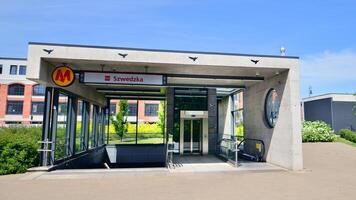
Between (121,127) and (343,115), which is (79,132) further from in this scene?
(343,115)

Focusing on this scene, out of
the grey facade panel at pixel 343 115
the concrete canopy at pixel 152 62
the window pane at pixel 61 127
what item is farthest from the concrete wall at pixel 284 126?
the grey facade panel at pixel 343 115

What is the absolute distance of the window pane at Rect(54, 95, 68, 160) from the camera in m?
11.1

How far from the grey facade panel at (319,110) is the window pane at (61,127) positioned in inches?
1136

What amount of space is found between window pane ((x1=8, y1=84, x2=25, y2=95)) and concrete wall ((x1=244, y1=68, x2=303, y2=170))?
149 ft

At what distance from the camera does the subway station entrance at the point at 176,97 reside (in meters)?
9.97

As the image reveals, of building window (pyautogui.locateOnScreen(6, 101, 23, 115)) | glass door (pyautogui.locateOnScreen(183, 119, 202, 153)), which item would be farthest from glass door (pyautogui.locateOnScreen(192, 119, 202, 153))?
building window (pyautogui.locateOnScreen(6, 101, 23, 115))

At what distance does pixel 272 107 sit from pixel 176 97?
21.7 feet

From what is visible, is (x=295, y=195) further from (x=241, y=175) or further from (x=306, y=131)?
(x=306, y=131)

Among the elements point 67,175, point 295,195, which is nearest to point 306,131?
point 295,195

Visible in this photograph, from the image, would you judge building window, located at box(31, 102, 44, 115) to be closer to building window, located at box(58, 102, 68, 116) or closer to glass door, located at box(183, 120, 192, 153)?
glass door, located at box(183, 120, 192, 153)

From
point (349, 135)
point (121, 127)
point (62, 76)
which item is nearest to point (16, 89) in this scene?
point (121, 127)

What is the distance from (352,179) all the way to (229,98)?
10572 millimetres

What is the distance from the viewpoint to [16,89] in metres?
45.9

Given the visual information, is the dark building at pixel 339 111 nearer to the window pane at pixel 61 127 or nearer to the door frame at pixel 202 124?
the door frame at pixel 202 124
